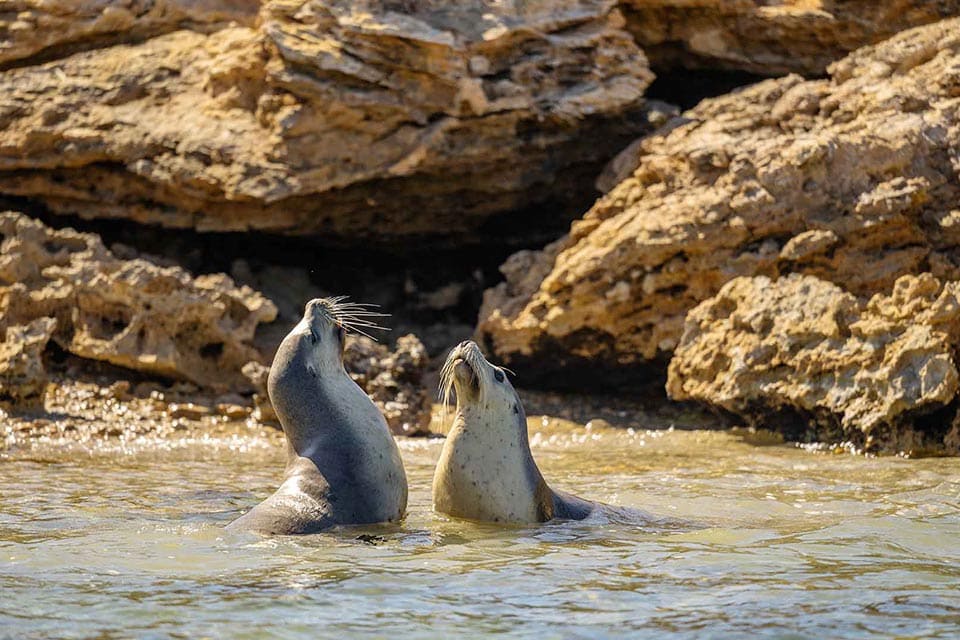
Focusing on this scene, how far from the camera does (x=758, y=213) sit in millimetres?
10648

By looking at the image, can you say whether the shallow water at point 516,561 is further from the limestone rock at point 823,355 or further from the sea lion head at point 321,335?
the sea lion head at point 321,335

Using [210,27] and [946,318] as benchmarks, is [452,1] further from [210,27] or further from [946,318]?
[946,318]

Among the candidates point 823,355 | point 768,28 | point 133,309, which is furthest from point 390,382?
point 768,28

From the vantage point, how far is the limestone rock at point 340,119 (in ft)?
39.5

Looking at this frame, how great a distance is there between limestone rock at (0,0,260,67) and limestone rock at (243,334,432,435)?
4.23m

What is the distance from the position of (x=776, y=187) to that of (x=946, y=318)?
1761 millimetres

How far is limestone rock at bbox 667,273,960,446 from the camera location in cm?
952

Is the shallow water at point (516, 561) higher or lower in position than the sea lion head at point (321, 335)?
lower

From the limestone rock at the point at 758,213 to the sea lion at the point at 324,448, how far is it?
4.10 meters

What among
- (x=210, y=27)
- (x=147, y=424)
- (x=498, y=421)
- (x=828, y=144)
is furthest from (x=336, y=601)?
(x=210, y=27)

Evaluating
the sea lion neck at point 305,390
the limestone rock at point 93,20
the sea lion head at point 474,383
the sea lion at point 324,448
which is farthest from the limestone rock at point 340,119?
the sea lion head at point 474,383

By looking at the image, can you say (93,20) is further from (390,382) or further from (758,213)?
(758,213)

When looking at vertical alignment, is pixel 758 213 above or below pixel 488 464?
above

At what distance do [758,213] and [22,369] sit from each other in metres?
6.13
